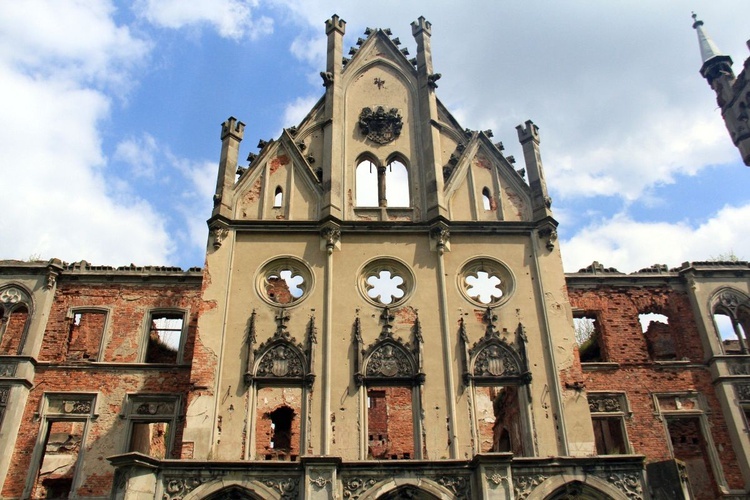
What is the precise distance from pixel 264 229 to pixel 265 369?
14.2 feet

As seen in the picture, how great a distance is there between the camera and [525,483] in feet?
44.9

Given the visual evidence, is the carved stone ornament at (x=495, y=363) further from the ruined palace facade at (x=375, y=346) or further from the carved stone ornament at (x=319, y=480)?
the carved stone ornament at (x=319, y=480)

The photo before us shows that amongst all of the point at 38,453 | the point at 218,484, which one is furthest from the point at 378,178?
the point at 38,453

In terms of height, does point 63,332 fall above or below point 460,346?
above

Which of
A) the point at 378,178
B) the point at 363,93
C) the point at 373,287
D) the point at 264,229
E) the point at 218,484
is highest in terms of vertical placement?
the point at 363,93

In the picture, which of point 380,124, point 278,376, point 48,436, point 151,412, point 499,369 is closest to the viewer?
point 278,376

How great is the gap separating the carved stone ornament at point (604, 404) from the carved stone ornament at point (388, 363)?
21.5 feet

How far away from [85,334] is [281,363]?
7.95 meters

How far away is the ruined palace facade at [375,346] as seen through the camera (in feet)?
49.6

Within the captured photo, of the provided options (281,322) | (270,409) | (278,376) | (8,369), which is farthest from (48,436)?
(281,322)

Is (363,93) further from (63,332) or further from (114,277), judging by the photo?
(63,332)

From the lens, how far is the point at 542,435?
16.7 m

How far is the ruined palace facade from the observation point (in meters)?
15.1

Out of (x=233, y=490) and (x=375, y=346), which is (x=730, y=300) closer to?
(x=375, y=346)
